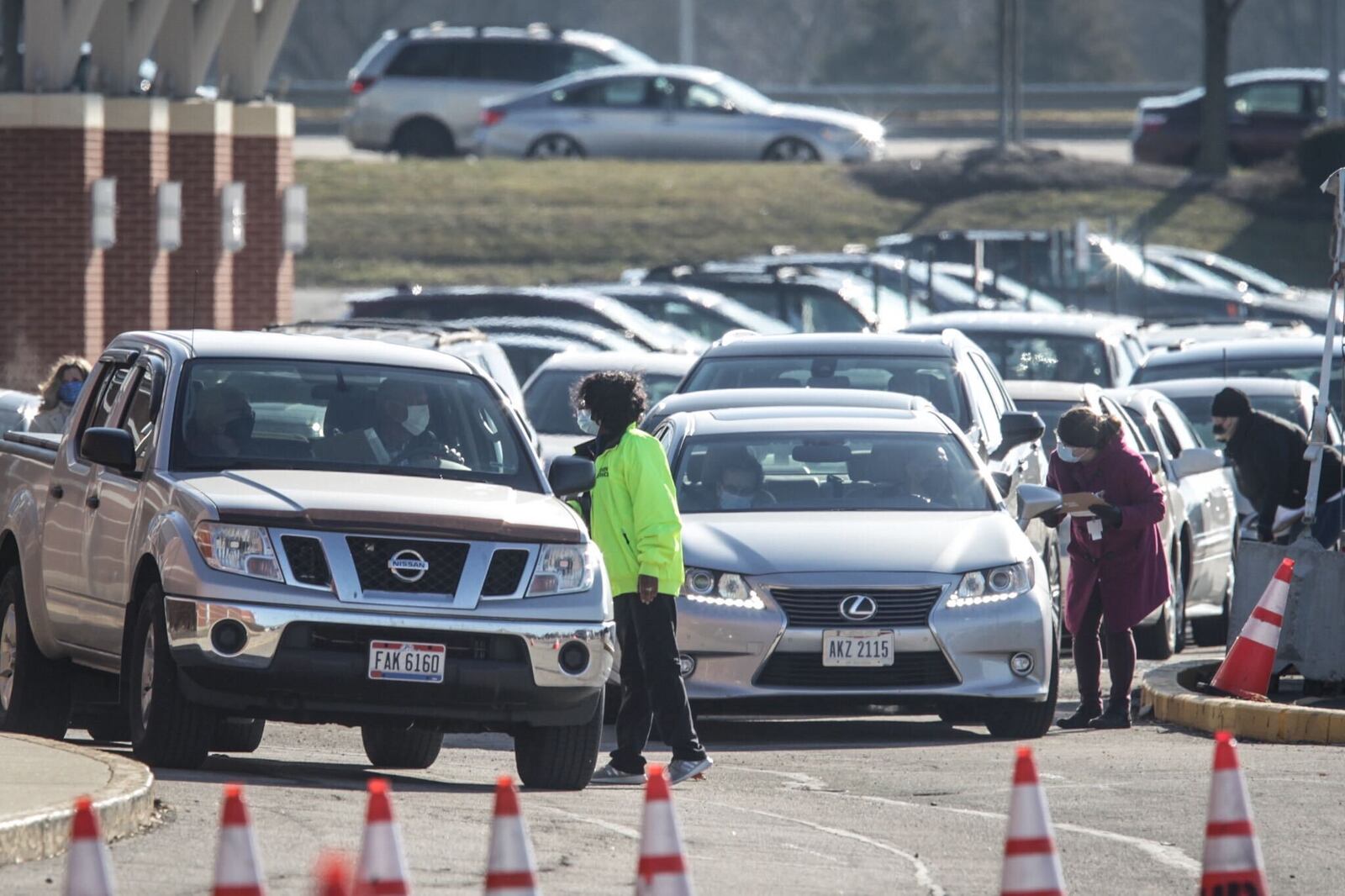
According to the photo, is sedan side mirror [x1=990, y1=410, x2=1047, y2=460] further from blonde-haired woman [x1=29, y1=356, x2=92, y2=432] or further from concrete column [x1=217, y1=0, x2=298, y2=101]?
concrete column [x1=217, y1=0, x2=298, y2=101]

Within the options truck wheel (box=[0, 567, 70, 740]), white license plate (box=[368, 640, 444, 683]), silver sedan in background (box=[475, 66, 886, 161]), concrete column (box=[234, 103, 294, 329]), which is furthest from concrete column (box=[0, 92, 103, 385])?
silver sedan in background (box=[475, 66, 886, 161])

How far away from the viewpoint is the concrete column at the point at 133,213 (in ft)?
78.7

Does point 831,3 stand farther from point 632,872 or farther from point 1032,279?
point 632,872

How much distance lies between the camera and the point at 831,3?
8656 cm

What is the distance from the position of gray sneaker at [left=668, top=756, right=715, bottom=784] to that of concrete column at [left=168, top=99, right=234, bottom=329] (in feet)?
49.4

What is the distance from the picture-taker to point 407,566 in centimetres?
988

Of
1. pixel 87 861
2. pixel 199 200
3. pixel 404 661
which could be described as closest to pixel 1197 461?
pixel 404 661

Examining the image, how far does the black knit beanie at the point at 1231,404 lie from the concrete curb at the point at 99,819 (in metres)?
7.90

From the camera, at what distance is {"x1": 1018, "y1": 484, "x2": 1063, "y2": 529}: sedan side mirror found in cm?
1298

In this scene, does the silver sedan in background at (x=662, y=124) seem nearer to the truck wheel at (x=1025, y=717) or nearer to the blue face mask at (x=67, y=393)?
the blue face mask at (x=67, y=393)

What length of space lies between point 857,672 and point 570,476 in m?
2.20

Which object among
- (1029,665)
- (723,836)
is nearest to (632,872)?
(723,836)

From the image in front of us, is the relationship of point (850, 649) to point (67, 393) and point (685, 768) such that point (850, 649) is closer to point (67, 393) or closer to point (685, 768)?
point (685, 768)

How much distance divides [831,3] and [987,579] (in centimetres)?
7550
